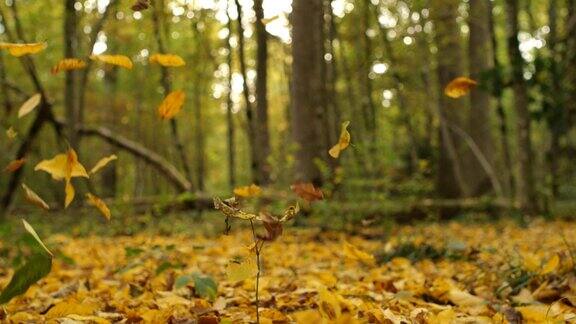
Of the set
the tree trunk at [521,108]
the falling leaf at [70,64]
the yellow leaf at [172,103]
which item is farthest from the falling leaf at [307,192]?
the tree trunk at [521,108]

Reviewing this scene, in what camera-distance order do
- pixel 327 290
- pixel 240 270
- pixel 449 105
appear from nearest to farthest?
pixel 327 290 → pixel 240 270 → pixel 449 105

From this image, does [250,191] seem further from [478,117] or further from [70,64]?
[478,117]

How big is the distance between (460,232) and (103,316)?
5.43 meters

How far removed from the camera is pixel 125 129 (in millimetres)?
20391

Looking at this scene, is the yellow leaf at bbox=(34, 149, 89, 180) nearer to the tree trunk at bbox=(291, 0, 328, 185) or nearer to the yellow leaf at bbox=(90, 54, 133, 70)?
the yellow leaf at bbox=(90, 54, 133, 70)

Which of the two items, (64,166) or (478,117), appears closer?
(64,166)

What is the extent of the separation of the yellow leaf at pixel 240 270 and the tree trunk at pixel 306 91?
499cm

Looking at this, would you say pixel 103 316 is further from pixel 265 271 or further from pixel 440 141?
pixel 440 141

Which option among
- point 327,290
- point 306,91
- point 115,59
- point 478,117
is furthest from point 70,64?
point 478,117

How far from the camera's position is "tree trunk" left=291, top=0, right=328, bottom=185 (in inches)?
265

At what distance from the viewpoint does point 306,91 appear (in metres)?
6.83

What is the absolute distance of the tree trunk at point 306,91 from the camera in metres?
6.74

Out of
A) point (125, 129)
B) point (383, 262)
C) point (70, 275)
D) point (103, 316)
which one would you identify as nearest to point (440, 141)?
point (383, 262)

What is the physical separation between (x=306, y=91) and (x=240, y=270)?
524 cm
